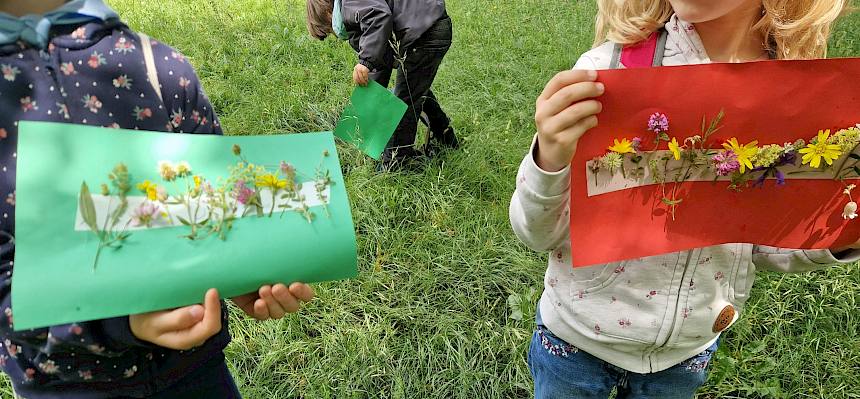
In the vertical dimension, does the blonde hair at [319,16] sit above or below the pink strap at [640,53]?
below

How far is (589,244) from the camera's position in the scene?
37.8 inches

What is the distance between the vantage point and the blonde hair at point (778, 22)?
3.26 feet

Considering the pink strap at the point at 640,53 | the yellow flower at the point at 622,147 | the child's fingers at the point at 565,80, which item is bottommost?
the yellow flower at the point at 622,147

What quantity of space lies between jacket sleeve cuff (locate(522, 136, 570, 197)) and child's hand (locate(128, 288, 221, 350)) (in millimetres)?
513

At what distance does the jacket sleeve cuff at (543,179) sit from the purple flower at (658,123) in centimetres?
16

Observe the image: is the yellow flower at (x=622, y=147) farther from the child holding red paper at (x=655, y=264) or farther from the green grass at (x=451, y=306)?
the green grass at (x=451, y=306)

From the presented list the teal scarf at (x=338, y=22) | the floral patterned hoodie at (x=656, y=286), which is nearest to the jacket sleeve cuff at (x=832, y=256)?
the floral patterned hoodie at (x=656, y=286)

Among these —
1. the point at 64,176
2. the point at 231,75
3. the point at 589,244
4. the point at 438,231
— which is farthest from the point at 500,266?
the point at 231,75

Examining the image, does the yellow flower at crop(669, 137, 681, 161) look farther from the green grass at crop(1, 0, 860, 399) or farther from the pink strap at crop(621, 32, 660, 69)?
the green grass at crop(1, 0, 860, 399)

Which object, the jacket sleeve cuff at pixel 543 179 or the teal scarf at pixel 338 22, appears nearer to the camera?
the jacket sleeve cuff at pixel 543 179

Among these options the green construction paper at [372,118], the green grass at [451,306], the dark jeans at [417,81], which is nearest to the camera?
the green grass at [451,306]

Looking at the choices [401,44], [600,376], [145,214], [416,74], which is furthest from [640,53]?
[416,74]

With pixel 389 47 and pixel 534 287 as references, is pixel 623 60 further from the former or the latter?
pixel 389 47

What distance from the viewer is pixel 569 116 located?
835mm
